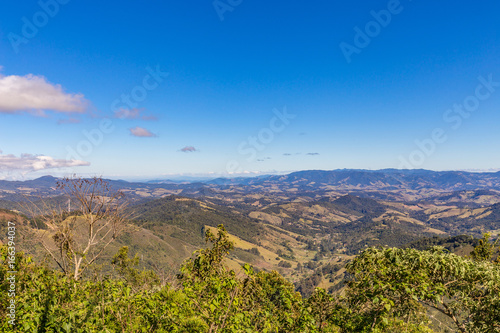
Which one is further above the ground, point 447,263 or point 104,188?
point 104,188

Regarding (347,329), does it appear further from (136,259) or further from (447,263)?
(136,259)

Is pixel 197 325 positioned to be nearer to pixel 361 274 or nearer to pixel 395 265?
pixel 361 274

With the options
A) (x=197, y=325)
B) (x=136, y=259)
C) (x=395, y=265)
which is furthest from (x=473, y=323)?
(x=136, y=259)

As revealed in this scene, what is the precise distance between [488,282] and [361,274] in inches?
156

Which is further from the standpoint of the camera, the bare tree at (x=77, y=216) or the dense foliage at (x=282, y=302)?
the bare tree at (x=77, y=216)

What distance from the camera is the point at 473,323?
28.8 ft

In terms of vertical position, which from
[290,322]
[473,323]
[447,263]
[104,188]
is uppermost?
[104,188]

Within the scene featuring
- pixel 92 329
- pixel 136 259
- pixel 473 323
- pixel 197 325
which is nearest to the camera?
pixel 92 329

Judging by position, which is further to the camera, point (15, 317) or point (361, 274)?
point (361, 274)

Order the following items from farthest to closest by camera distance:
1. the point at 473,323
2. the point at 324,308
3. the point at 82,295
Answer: the point at 324,308 < the point at 473,323 < the point at 82,295

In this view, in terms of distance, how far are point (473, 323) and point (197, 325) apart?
10.3m

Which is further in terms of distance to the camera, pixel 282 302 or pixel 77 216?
pixel 77 216

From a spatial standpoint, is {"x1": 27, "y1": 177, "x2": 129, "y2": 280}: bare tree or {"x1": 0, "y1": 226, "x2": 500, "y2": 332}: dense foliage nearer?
{"x1": 0, "y1": 226, "x2": 500, "y2": 332}: dense foliage

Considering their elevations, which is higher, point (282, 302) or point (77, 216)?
point (77, 216)
